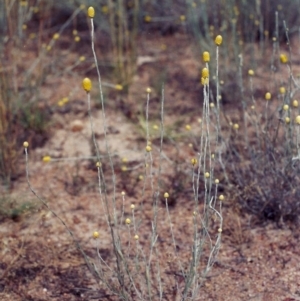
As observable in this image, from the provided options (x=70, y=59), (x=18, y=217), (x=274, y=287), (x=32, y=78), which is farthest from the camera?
(x=70, y=59)

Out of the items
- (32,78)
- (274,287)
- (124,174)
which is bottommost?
(274,287)

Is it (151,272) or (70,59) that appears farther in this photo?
(70,59)

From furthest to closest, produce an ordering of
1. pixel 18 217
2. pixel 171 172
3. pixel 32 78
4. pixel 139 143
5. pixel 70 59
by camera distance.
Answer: pixel 70 59 < pixel 32 78 < pixel 139 143 < pixel 171 172 < pixel 18 217

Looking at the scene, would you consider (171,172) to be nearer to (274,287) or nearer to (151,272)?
(151,272)

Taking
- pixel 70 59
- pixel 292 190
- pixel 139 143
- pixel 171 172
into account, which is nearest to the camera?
pixel 292 190

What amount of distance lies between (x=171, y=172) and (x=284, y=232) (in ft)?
2.44

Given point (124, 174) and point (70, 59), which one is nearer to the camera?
point (124, 174)

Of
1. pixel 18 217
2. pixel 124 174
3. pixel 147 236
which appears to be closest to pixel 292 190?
pixel 147 236

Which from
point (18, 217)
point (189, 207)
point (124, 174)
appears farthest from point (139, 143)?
point (18, 217)

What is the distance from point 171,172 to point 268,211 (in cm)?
63

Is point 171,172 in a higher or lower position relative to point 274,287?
higher

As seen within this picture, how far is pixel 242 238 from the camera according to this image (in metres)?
2.68

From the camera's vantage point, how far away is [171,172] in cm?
322

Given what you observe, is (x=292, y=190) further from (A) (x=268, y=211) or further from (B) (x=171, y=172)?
(B) (x=171, y=172)
